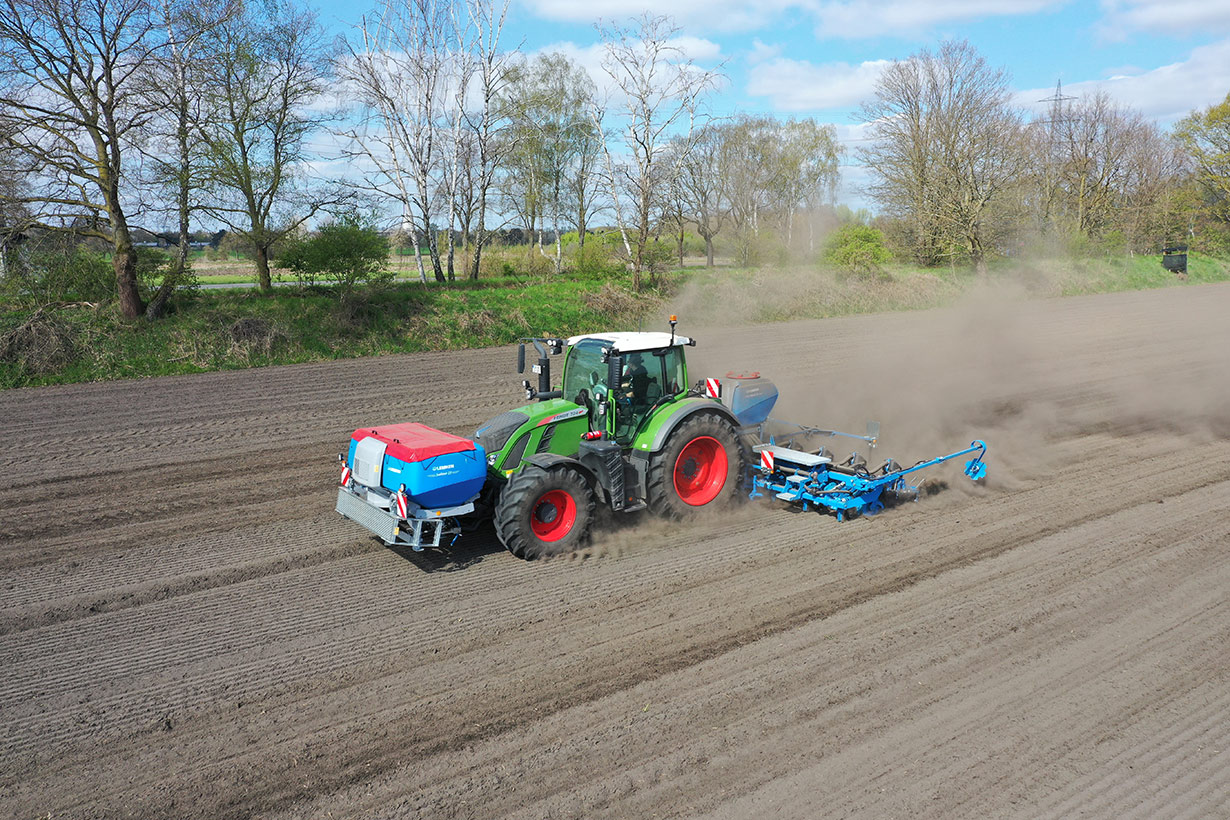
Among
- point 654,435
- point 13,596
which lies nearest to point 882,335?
point 654,435

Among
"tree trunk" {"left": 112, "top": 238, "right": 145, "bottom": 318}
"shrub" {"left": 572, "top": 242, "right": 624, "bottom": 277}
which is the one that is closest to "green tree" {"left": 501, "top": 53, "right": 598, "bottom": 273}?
"shrub" {"left": 572, "top": 242, "right": 624, "bottom": 277}

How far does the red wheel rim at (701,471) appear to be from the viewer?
845cm

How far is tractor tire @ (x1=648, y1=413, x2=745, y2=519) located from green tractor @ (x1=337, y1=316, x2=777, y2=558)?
0.04 feet

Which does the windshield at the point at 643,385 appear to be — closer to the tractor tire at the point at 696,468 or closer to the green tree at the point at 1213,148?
the tractor tire at the point at 696,468

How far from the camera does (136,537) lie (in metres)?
8.61

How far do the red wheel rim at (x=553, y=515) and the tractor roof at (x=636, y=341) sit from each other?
62.7 inches

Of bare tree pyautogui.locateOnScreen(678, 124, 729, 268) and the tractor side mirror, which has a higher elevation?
bare tree pyautogui.locateOnScreen(678, 124, 729, 268)

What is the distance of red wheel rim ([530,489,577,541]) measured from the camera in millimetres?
7410

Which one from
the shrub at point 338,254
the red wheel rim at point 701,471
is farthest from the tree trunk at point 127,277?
the red wheel rim at point 701,471

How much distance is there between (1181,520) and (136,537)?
37.3 feet

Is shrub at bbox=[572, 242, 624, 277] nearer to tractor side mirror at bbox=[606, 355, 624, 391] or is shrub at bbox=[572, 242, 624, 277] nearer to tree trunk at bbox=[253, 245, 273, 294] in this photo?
tree trunk at bbox=[253, 245, 273, 294]

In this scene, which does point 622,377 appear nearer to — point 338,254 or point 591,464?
point 591,464

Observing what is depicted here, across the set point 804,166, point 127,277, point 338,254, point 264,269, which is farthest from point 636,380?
point 804,166

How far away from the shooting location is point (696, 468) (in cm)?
861
